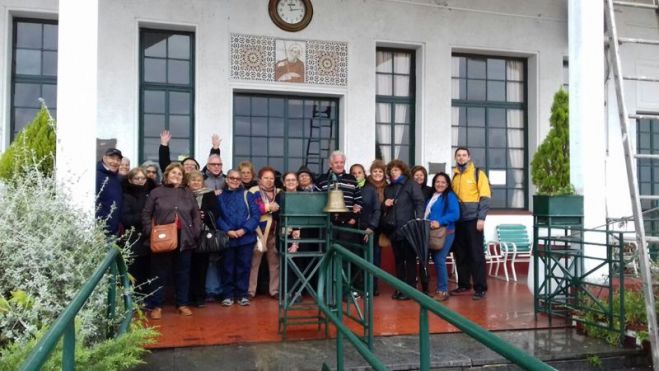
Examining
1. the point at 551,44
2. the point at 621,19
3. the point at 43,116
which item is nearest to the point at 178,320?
the point at 43,116

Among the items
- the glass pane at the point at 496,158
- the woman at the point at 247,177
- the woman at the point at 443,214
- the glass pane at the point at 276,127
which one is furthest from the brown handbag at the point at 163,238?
the glass pane at the point at 496,158

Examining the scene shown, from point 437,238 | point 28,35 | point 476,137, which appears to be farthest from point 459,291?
point 28,35

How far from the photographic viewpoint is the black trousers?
6.91m

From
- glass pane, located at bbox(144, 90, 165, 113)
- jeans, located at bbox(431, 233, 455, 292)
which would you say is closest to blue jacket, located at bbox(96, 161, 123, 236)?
glass pane, located at bbox(144, 90, 165, 113)

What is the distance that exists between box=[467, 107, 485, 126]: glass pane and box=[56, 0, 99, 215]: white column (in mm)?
6443

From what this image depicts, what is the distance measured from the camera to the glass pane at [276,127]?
8.88m

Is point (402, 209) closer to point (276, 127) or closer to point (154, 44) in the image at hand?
point (276, 127)

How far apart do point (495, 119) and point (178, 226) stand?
623cm

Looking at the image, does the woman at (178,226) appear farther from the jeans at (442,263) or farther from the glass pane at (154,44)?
the glass pane at (154,44)

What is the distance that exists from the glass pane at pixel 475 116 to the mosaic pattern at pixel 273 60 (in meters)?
2.34

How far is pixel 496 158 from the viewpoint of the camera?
9.80 meters

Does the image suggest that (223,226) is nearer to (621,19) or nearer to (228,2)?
(228,2)

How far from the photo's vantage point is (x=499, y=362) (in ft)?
15.0

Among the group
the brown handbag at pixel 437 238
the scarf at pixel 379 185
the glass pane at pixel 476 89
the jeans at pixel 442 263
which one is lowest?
the jeans at pixel 442 263
